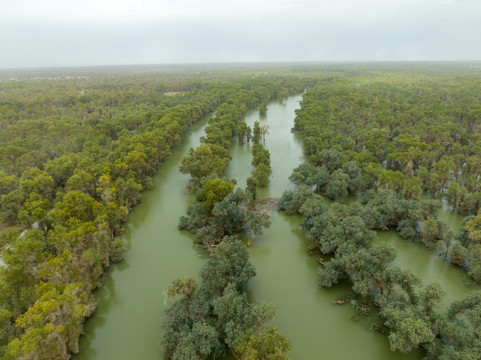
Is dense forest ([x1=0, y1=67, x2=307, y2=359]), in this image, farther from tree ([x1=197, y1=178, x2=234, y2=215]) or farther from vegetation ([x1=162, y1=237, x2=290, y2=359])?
vegetation ([x1=162, y1=237, x2=290, y2=359])

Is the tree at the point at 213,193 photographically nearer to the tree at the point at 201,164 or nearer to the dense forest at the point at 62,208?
the dense forest at the point at 62,208

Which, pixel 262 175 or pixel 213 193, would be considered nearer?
pixel 213 193

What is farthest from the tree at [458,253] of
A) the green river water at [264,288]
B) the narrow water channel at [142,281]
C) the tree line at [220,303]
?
the narrow water channel at [142,281]

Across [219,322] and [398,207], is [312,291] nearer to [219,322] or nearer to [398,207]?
[219,322]

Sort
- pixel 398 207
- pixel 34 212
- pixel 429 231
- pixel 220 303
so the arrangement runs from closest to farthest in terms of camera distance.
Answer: pixel 220 303
pixel 34 212
pixel 429 231
pixel 398 207

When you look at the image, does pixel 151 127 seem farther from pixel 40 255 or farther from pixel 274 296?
pixel 274 296

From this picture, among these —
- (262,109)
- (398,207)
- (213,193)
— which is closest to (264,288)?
(213,193)
